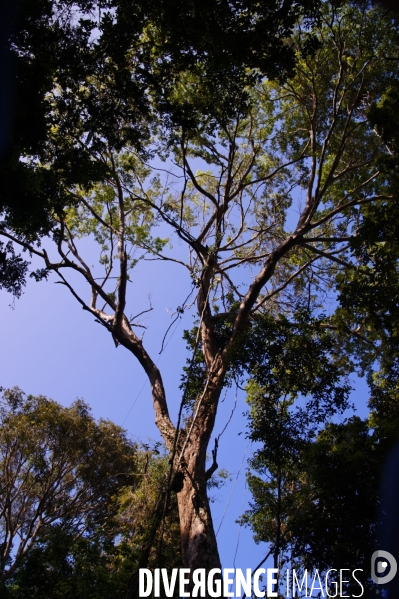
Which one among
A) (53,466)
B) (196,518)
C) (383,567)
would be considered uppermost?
(53,466)

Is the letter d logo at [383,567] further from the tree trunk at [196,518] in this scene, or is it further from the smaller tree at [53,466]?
the smaller tree at [53,466]

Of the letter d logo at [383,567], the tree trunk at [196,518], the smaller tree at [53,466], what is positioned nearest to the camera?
the letter d logo at [383,567]

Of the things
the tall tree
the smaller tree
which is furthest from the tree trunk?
the smaller tree

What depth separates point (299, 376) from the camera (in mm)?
6051

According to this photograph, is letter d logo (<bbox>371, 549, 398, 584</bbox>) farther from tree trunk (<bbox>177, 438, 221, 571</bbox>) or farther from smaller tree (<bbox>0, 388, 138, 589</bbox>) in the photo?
smaller tree (<bbox>0, 388, 138, 589</bbox>)

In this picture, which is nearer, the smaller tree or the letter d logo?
the letter d logo

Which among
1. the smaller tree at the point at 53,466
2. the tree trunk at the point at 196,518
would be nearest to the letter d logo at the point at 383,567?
the tree trunk at the point at 196,518

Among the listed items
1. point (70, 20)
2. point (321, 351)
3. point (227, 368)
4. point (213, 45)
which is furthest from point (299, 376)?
point (70, 20)

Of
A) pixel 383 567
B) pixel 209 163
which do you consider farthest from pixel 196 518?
pixel 209 163

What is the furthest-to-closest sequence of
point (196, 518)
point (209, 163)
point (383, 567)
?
point (209, 163)
point (196, 518)
point (383, 567)

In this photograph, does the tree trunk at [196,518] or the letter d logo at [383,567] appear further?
the tree trunk at [196,518]

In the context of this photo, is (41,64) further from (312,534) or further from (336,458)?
(312,534)

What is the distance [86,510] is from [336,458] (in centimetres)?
838

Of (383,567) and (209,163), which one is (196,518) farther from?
(209,163)
